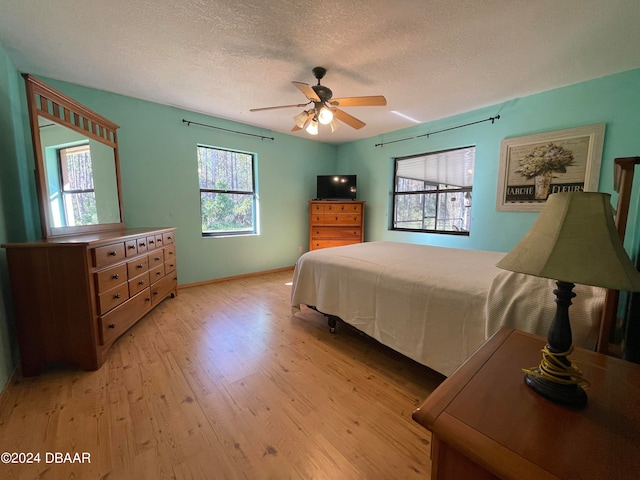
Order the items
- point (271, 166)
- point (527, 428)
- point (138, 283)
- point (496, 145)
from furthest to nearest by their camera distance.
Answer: point (271, 166) → point (496, 145) → point (138, 283) → point (527, 428)

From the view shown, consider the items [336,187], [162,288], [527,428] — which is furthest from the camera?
[336,187]

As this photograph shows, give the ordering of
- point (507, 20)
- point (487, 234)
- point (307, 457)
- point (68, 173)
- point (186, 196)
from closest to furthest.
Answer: point (307, 457)
point (507, 20)
point (68, 173)
point (487, 234)
point (186, 196)

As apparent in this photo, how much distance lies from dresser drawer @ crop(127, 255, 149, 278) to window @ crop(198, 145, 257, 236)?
136 cm

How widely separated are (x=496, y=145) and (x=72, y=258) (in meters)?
4.37

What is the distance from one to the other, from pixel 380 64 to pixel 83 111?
275 cm

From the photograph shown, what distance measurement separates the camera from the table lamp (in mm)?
592

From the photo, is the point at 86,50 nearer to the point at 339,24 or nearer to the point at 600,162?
the point at 339,24

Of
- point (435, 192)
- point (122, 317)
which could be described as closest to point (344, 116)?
point (435, 192)

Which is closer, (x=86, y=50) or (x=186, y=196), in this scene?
(x=86, y=50)

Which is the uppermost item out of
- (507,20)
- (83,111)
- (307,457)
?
(507,20)

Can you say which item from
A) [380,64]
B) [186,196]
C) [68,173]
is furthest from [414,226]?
[68,173]

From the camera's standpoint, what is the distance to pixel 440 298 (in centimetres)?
151

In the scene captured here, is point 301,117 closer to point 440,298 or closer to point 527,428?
point 440,298

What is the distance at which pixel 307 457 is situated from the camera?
1.16 meters
